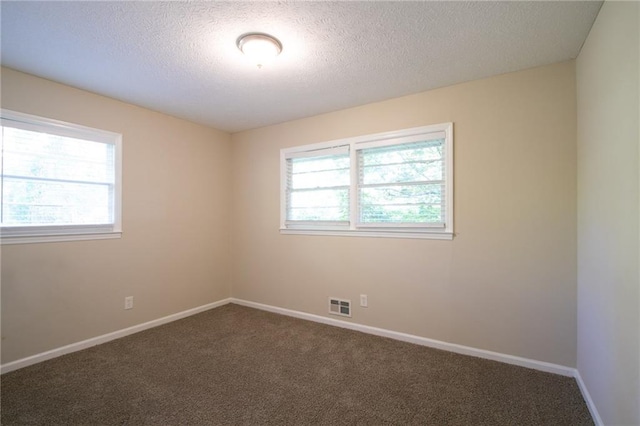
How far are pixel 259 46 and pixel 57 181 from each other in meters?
2.29

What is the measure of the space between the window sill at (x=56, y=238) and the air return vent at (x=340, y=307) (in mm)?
2437

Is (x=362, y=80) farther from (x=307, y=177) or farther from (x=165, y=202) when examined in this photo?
(x=165, y=202)

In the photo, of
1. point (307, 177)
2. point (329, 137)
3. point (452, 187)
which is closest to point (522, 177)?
point (452, 187)

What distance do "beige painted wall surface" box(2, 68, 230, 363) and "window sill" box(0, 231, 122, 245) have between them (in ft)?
0.14

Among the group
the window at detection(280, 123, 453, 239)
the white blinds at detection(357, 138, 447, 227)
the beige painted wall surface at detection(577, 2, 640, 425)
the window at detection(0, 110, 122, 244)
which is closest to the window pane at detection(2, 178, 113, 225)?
the window at detection(0, 110, 122, 244)

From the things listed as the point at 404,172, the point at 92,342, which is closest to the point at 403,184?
the point at 404,172

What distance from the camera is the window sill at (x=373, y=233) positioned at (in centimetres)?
284

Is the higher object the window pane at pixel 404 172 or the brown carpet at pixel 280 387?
the window pane at pixel 404 172

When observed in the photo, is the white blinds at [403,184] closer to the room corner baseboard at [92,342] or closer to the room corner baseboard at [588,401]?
the room corner baseboard at [588,401]

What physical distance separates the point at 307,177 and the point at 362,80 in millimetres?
1424

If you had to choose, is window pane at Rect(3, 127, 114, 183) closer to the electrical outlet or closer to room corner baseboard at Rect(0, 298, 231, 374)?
room corner baseboard at Rect(0, 298, 231, 374)

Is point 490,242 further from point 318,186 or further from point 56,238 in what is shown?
point 56,238

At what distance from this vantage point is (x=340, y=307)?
11.2ft

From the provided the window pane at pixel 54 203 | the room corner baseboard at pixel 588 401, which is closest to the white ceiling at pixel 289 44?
the window pane at pixel 54 203
